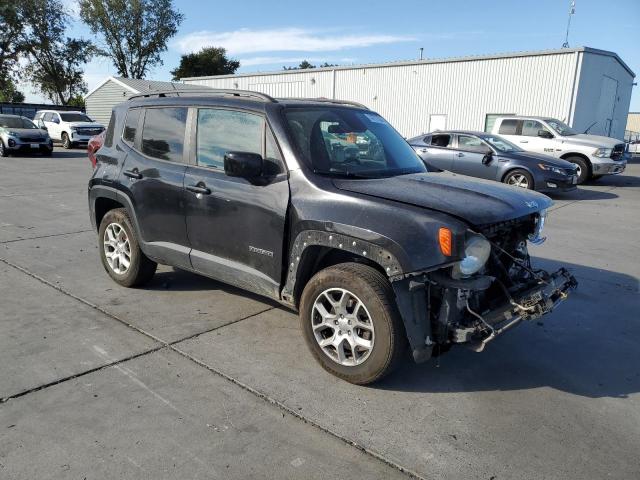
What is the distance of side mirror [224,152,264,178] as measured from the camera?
3504 millimetres

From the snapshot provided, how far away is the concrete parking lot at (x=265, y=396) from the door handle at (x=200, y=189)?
3.69 ft

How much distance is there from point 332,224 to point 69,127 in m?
25.3

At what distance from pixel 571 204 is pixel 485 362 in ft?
29.8

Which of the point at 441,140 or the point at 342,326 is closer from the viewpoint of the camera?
the point at 342,326

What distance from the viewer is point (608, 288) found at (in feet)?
18.2

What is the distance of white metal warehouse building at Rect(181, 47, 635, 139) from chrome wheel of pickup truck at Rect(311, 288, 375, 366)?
22.3m

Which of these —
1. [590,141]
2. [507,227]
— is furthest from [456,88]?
[507,227]

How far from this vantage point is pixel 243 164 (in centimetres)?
351

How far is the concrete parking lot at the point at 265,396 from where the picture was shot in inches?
104

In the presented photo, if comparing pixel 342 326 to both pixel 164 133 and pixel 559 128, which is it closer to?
pixel 164 133

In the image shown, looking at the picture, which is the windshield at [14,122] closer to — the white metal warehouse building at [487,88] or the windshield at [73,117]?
the windshield at [73,117]

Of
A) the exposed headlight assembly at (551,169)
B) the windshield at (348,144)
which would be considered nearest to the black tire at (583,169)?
the exposed headlight assembly at (551,169)

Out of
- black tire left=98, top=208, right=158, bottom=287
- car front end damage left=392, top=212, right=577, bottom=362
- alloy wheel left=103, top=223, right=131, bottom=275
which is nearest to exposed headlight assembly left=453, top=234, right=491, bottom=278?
car front end damage left=392, top=212, right=577, bottom=362

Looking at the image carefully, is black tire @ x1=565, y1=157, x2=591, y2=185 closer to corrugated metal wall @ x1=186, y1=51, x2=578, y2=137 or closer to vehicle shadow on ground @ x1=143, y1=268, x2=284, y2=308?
corrugated metal wall @ x1=186, y1=51, x2=578, y2=137
